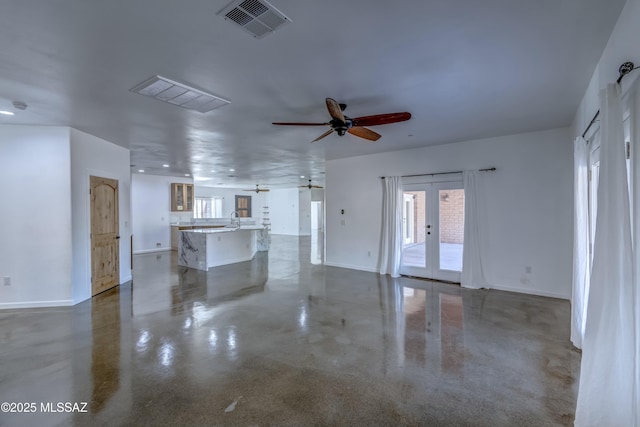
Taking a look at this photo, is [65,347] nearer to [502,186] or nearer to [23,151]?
[23,151]

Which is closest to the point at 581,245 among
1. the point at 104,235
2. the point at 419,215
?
the point at 419,215

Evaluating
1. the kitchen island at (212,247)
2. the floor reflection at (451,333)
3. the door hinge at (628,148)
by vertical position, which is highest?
the door hinge at (628,148)

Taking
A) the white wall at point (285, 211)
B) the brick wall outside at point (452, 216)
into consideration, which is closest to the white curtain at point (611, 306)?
the brick wall outside at point (452, 216)

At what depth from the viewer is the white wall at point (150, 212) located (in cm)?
999

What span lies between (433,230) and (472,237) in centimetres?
75

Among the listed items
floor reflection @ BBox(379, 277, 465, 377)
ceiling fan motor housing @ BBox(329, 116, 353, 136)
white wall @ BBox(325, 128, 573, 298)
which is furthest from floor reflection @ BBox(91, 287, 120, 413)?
white wall @ BBox(325, 128, 573, 298)

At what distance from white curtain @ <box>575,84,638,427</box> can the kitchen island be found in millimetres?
6921

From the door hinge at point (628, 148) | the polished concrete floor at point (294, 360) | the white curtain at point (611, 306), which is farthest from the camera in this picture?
the polished concrete floor at point (294, 360)

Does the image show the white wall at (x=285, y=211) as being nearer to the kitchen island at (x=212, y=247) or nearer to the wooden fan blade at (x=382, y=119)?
the kitchen island at (x=212, y=247)

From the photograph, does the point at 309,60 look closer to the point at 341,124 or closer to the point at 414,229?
the point at 341,124

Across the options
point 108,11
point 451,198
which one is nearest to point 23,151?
point 108,11

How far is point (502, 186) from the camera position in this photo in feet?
17.5

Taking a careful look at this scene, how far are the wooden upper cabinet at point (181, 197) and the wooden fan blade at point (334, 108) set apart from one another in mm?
9367

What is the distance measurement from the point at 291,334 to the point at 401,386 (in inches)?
56.2
